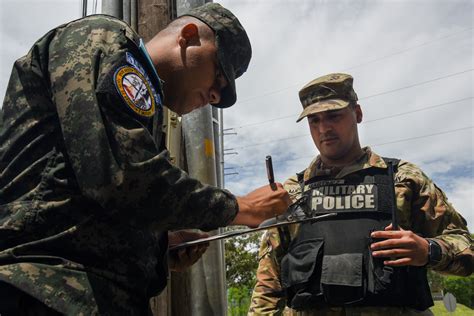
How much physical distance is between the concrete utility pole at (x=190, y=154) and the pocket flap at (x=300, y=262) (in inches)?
15.6

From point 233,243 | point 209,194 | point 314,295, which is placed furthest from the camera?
point 233,243

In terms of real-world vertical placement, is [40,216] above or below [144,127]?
below

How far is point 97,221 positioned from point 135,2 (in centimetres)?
200

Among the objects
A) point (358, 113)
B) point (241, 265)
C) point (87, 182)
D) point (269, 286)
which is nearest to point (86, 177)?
point (87, 182)

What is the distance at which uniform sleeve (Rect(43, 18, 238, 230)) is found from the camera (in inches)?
45.3

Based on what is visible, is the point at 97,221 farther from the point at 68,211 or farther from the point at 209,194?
the point at 209,194

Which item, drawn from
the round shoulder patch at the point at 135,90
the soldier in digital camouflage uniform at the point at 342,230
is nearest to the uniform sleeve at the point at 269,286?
the soldier in digital camouflage uniform at the point at 342,230

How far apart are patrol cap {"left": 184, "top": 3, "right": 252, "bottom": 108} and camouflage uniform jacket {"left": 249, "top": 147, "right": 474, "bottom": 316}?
1.37 meters

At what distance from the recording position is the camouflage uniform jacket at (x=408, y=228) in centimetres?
251

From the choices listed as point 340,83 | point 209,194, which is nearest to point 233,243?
point 340,83

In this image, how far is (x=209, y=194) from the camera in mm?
1350

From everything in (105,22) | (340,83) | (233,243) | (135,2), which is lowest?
(233,243)

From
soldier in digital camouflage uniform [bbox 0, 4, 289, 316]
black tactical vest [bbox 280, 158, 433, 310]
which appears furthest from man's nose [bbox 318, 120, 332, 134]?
soldier in digital camouflage uniform [bbox 0, 4, 289, 316]

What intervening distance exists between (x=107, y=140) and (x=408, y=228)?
6.66 ft
